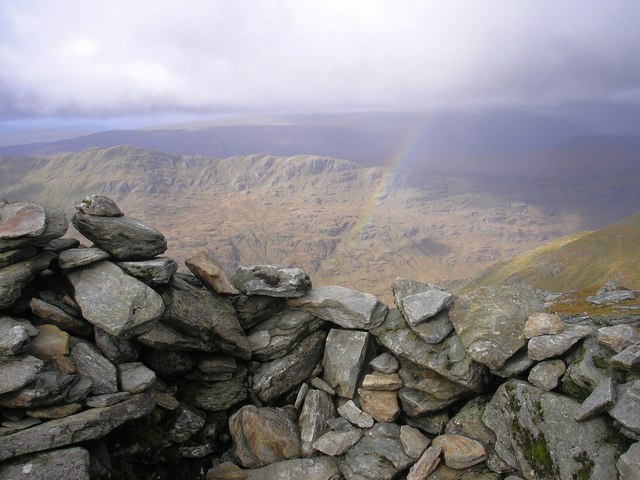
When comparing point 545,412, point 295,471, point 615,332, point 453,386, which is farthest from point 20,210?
→ point 615,332

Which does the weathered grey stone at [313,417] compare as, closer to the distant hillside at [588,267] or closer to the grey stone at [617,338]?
the grey stone at [617,338]

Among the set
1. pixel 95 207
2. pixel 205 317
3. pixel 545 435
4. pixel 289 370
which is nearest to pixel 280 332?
pixel 289 370

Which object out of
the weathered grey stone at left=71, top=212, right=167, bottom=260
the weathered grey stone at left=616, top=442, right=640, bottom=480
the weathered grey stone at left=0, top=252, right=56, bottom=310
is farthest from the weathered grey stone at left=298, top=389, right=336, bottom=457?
the weathered grey stone at left=0, top=252, right=56, bottom=310

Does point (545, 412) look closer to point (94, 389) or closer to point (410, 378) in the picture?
point (410, 378)

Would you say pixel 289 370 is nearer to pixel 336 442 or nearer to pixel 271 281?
pixel 336 442

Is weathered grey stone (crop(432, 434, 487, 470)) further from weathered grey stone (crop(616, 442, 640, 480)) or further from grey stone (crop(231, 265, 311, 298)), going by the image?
Result: grey stone (crop(231, 265, 311, 298))

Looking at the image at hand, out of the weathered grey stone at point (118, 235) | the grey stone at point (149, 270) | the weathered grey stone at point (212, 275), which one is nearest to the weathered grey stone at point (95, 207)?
the weathered grey stone at point (118, 235)
